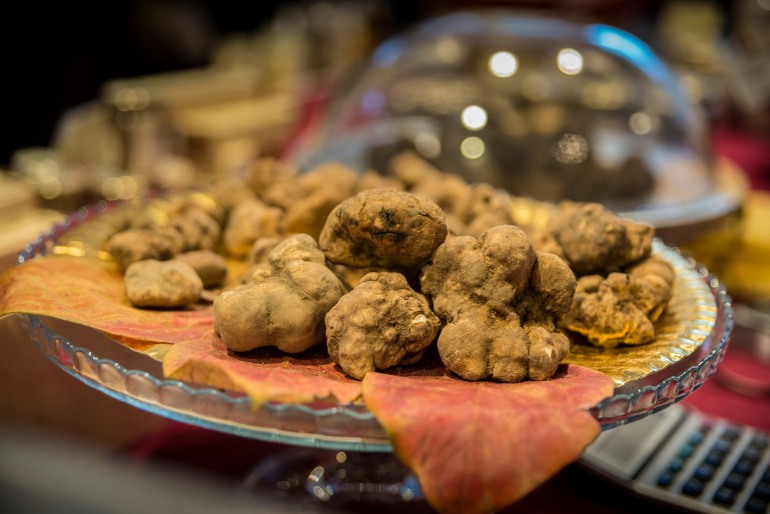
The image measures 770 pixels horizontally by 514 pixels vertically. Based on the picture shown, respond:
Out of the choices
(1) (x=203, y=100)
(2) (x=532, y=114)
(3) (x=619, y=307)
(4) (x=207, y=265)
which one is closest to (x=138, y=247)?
(4) (x=207, y=265)

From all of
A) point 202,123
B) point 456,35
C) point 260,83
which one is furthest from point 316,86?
point 456,35

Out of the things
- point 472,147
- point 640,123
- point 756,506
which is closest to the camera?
point 756,506

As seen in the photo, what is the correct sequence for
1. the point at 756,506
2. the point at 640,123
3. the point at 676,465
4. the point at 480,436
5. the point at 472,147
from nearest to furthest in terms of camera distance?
the point at 480,436, the point at 756,506, the point at 676,465, the point at 472,147, the point at 640,123

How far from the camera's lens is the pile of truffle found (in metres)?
0.82

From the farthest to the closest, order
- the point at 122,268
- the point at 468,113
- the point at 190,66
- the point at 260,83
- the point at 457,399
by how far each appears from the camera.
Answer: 1. the point at 190,66
2. the point at 260,83
3. the point at 468,113
4. the point at 122,268
5. the point at 457,399

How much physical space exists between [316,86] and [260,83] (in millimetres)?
359

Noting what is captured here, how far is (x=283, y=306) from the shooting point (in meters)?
0.84

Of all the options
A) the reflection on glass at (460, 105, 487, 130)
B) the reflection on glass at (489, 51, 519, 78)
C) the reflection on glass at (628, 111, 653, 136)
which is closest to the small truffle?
the reflection on glass at (460, 105, 487, 130)

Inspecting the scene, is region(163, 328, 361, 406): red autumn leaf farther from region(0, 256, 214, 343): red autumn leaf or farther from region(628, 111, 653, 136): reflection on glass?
region(628, 111, 653, 136): reflection on glass

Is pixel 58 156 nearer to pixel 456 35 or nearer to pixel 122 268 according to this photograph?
pixel 456 35

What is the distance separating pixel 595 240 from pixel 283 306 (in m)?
0.39

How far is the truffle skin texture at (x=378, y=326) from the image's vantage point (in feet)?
2.66

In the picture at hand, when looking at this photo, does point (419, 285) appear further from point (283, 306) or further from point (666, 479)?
point (666, 479)

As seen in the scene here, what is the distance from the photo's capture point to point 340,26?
3.82 m
